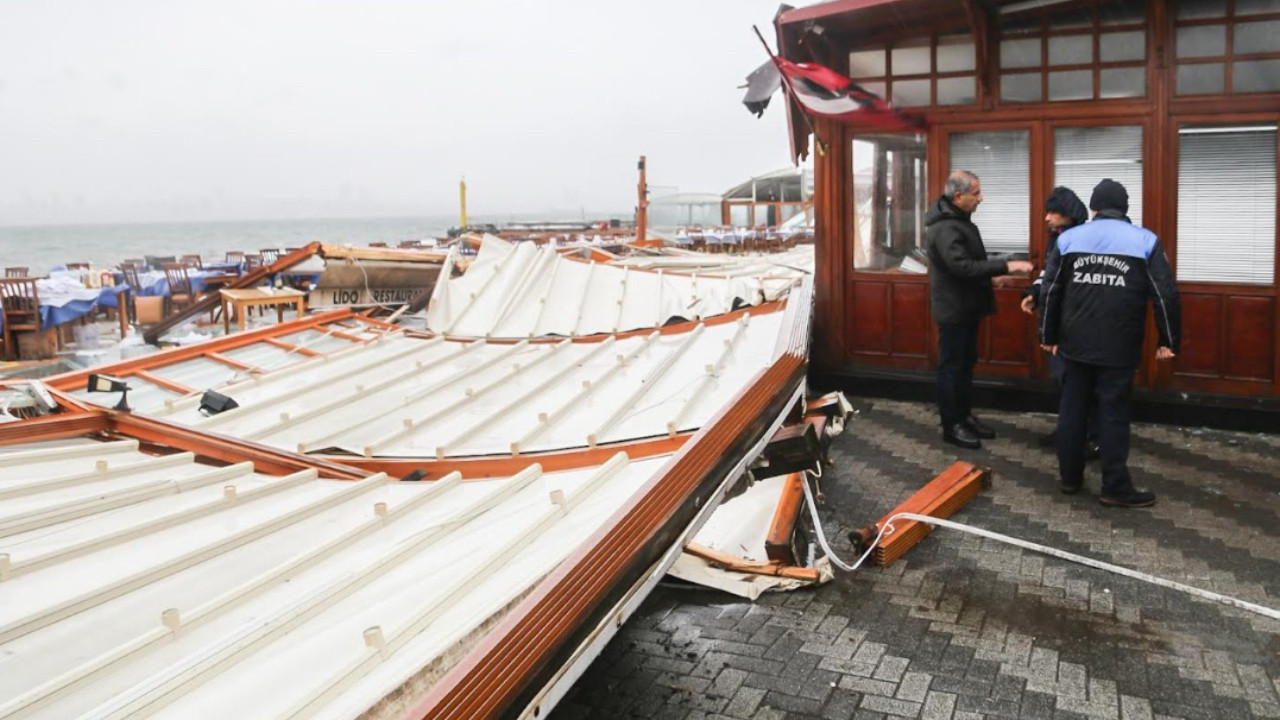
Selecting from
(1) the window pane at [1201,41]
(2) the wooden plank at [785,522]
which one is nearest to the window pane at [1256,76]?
(1) the window pane at [1201,41]

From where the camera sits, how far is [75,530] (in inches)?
111

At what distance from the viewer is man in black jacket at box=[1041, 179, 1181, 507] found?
14.5ft

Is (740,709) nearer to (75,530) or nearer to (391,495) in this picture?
(391,495)

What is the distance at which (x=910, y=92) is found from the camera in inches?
265

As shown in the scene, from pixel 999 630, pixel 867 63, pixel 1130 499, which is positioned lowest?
pixel 999 630

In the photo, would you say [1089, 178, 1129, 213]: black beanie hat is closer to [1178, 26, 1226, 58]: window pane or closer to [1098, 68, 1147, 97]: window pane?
[1098, 68, 1147, 97]: window pane

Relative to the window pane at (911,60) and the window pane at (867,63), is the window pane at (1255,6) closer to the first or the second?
the window pane at (911,60)

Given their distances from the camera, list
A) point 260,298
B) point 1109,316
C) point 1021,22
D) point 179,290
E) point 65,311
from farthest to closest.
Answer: point 179,290 → point 65,311 → point 260,298 → point 1021,22 → point 1109,316

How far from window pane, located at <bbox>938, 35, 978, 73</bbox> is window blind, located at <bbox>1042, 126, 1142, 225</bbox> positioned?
848 millimetres

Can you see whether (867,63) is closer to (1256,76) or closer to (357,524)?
(1256,76)

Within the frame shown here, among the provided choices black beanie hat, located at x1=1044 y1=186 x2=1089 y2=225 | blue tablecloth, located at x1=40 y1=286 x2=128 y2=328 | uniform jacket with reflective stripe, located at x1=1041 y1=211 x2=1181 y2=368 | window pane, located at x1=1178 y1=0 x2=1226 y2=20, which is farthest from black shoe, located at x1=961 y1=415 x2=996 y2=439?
blue tablecloth, located at x1=40 y1=286 x2=128 y2=328

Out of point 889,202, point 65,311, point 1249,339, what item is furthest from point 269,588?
point 65,311

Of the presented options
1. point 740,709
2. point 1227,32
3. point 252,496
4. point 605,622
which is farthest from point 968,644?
point 1227,32

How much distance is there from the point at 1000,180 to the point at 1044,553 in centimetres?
346
